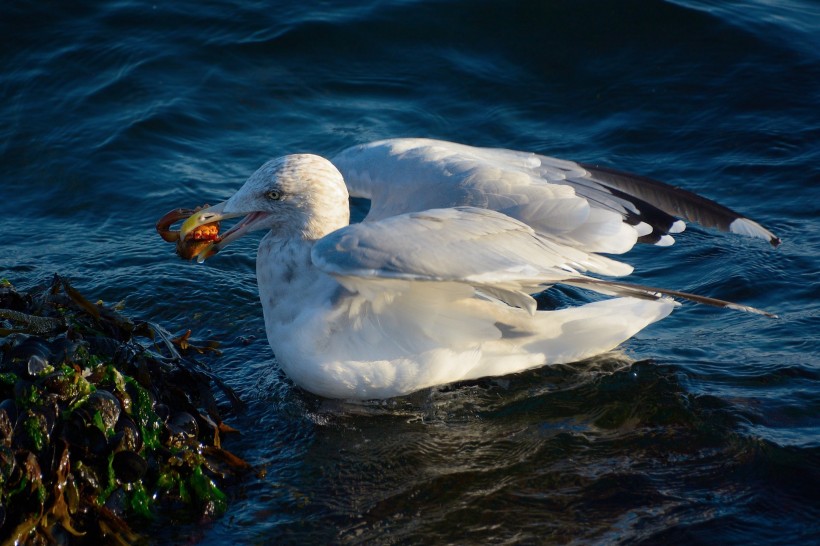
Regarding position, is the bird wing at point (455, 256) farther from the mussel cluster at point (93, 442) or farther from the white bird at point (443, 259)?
the mussel cluster at point (93, 442)

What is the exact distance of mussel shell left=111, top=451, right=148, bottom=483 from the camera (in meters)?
4.55

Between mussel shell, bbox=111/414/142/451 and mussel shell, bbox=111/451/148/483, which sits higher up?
mussel shell, bbox=111/414/142/451

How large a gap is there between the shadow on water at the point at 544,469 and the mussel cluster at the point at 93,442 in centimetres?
36

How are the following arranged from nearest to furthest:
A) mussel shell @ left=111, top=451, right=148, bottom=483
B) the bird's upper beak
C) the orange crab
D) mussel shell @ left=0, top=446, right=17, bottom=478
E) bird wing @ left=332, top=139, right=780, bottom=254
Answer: mussel shell @ left=0, top=446, right=17, bottom=478 → mussel shell @ left=111, top=451, right=148, bottom=483 → the bird's upper beak → bird wing @ left=332, top=139, right=780, bottom=254 → the orange crab

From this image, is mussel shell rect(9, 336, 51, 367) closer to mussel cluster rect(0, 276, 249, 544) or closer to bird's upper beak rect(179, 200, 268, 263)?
mussel cluster rect(0, 276, 249, 544)

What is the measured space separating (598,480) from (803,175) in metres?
4.25

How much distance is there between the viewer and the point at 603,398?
18.6ft

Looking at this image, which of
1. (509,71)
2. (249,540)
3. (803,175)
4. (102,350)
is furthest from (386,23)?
(249,540)

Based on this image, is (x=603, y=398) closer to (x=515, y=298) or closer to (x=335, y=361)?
(x=515, y=298)

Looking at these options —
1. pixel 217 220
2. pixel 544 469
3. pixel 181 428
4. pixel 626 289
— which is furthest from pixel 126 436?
pixel 626 289

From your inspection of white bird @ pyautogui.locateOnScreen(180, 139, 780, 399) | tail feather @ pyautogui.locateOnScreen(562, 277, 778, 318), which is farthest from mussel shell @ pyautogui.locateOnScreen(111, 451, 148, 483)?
tail feather @ pyautogui.locateOnScreen(562, 277, 778, 318)

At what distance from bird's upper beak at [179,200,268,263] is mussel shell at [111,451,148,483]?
121cm

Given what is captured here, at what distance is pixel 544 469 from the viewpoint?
501 centimetres

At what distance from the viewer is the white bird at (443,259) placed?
15.7ft
